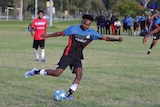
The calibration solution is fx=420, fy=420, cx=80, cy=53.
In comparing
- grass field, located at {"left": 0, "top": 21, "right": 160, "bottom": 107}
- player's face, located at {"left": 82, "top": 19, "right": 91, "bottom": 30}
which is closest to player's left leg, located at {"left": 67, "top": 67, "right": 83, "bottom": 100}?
grass field, located at {"left": 0, "top": 21, "right": 160, "bottom": 107}

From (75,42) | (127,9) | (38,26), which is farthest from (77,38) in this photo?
(127,9)

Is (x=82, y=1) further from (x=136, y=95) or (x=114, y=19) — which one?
(x=136, y=95)

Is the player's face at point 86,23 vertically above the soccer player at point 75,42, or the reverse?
the player's face at point 86,23

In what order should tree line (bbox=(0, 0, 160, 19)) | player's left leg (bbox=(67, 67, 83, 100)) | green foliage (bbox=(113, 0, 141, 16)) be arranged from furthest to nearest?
tree line (bbox=(0, 0, 160, 19)) → green foliage (bbox=(113, 0, 141, 16)) → player's left leg (bbox=(67, 67, 83, 100))

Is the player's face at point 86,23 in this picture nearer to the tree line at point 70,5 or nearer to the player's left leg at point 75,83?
the player's left leg at point 75,83

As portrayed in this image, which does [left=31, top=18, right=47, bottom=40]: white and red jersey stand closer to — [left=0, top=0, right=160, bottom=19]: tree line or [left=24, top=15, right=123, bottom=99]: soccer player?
[left=24, top=15, right=123, bottom=99]: soccer player

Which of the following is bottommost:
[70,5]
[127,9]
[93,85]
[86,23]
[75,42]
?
[70,5]

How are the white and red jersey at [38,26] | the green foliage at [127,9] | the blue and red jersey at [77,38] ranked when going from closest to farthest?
the blue and red jersey at [77,38]
the white and red jersey at [38,26]
the green foliage at [127,9]

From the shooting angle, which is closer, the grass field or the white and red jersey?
the grass field

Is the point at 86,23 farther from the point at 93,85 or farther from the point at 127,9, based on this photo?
the point at 127,9

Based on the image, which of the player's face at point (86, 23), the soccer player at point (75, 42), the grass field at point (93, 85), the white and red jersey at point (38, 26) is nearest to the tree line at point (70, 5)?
the white and red jersey at point (38, 26)

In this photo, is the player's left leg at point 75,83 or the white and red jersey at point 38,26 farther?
the white and red jersey at point 38,26

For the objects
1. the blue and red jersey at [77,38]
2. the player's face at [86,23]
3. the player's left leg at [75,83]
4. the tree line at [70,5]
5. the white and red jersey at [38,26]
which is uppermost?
the player's face at [86,23]

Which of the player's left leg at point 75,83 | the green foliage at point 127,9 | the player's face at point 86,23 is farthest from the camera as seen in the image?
the green foliage at point 127,9
